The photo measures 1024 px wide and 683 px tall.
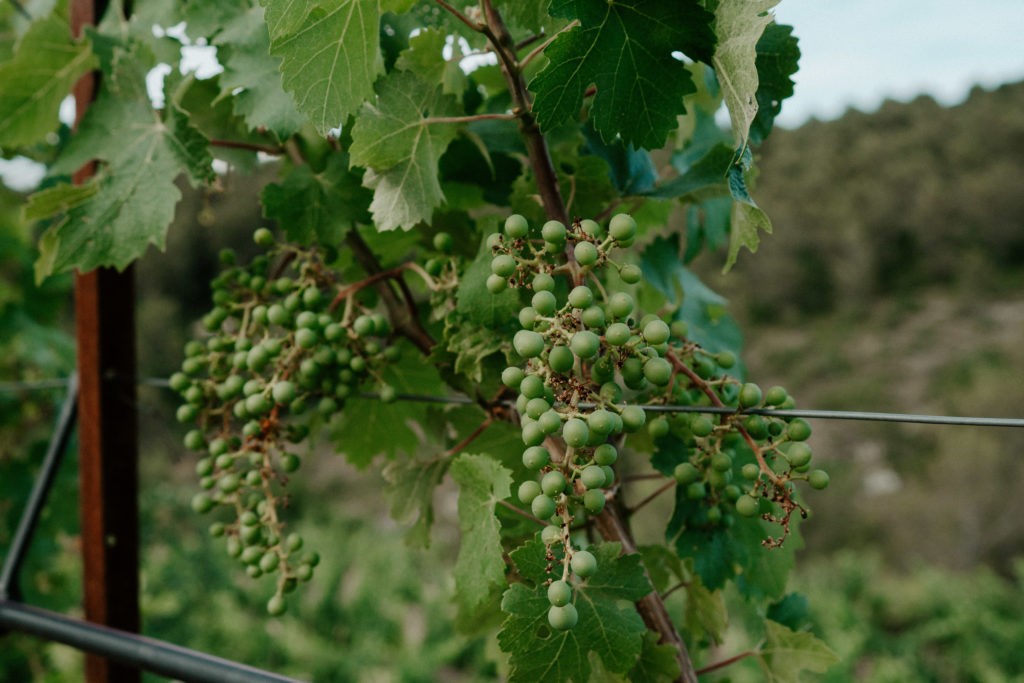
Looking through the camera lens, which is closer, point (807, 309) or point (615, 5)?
point (615, 5)

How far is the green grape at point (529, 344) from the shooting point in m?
0.53

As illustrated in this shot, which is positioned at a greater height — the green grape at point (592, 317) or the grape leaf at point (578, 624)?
the green grape at point (592, 317)

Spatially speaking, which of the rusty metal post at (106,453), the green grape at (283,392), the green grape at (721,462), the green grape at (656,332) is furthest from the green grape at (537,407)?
the rusty metal post at (106,453)

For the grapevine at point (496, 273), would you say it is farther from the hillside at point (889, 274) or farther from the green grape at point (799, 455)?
the hillside at point (889, 274)

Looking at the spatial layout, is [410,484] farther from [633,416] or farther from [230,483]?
[633,416]

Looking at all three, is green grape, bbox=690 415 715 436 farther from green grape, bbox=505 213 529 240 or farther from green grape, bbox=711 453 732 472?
green grape, bbox=505 213 529 240

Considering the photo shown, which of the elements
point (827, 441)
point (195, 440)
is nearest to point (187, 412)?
point (195, 440)

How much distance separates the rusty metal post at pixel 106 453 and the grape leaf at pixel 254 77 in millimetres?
448

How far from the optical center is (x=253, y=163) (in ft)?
2.89

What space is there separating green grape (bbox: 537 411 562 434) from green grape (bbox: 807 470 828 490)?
0.25 meters

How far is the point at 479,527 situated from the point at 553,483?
149 mm

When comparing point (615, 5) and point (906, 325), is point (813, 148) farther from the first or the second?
point (615, 5)

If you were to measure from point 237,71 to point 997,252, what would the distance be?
18104 millimetres

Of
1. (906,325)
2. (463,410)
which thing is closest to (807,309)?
(906,325)
